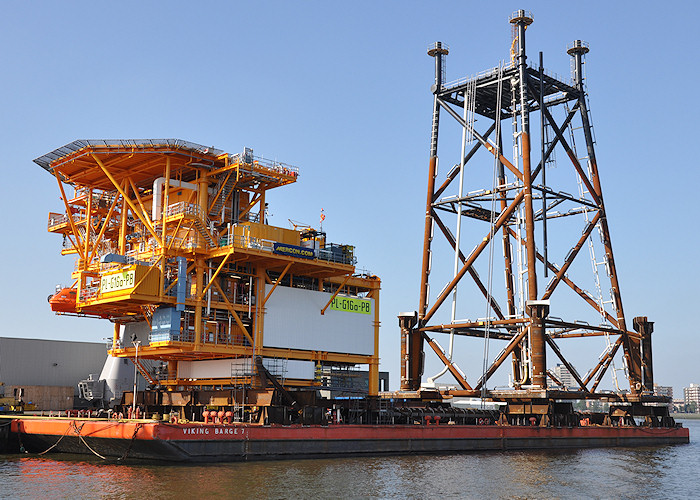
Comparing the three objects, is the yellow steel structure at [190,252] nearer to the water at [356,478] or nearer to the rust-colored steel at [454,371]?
the rust-colored steel at [454,371]

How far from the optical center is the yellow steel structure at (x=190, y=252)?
44.4 metres

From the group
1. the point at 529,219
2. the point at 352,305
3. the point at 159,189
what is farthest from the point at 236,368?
the point at 529,219

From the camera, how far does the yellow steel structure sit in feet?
146

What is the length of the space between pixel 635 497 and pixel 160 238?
91.9 feet

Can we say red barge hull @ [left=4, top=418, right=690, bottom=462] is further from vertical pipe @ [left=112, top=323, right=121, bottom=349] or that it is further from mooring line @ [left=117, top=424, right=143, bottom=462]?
vertical pipe @ [left=112, top=323, right=121, bottom=349]

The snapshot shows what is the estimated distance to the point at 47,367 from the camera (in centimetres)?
6259

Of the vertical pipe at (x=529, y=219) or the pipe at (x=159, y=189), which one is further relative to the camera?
the pipe at (x=159, y=189)

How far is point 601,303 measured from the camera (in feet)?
175

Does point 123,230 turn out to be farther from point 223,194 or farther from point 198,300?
point 198,300

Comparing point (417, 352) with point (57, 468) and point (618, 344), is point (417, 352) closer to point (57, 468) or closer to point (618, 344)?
point (618, 344)

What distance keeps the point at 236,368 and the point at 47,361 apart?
23.8 m

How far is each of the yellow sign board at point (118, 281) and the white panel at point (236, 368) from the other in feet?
22.3

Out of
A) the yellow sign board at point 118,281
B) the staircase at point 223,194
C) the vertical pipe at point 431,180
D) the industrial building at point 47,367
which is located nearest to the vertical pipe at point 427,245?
the vertical pipe at point 431,180

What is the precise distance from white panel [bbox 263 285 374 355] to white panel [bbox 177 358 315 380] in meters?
0.99
